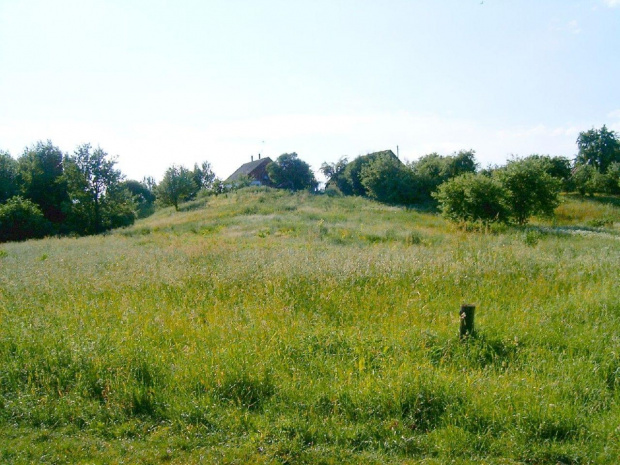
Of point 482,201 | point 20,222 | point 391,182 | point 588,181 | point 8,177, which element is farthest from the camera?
point 8,177

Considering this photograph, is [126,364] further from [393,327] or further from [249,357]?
[393,327]

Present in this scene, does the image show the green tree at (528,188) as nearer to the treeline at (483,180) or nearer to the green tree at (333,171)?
the treeline at (483,180)

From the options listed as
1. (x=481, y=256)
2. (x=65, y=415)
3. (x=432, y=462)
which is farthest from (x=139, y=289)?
(x=481, y=256)

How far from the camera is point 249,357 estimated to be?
4.64 meters

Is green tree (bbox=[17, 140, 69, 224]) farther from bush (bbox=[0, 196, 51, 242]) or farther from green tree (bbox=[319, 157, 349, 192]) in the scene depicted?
green tree (bbox=[319, 157, 349, 192])

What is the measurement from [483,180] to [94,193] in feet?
113

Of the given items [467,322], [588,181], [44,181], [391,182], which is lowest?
[467,322]

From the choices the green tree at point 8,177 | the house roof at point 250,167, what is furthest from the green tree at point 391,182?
the green tree at point 8,177

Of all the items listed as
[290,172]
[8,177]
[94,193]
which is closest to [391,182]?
[290,172]

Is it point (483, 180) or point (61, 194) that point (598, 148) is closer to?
point (483, 180)

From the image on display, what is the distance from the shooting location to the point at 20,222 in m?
37.0

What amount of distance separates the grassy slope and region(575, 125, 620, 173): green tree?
193 feet

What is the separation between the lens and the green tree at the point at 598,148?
2146 inches

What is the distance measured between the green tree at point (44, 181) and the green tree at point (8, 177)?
930 millimetres
